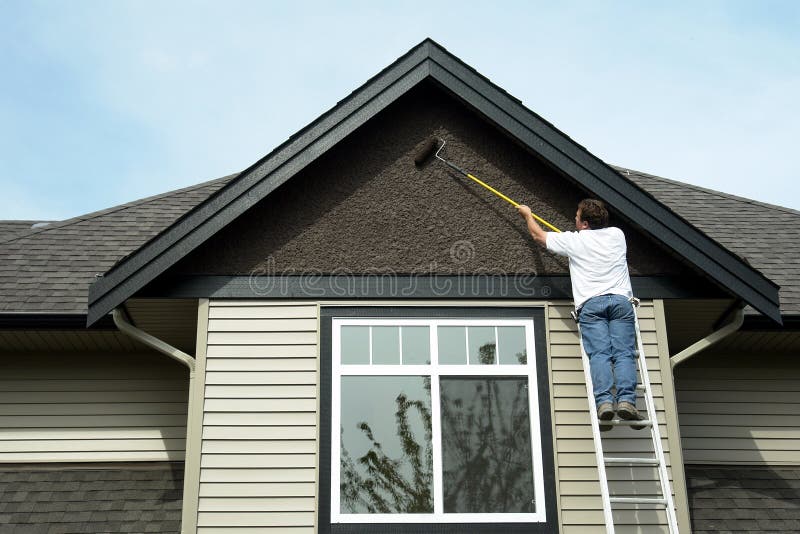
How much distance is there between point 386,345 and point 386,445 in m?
0.84

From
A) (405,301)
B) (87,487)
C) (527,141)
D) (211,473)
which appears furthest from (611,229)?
(87,487)

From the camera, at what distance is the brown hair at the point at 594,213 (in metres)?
7.47

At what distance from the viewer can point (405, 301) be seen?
767 cm

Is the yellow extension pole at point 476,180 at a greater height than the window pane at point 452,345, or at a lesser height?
greater

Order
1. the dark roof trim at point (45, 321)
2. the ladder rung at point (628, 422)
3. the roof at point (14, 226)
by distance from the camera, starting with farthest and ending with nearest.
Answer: the roof at point (14, 226), the dark roof trim at point (45, 321), the ladder rung at point (628, 422)

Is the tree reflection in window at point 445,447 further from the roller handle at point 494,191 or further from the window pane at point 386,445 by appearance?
the roller handle at point 494,191

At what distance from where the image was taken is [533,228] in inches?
292

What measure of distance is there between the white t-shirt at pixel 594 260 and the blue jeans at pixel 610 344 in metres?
0.10

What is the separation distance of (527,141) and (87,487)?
534cm

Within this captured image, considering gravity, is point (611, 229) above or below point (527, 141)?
below

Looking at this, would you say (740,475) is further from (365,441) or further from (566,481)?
(365,441)

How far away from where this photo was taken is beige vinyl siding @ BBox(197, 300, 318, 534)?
7016 mm

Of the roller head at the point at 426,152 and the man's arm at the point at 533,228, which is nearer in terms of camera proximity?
the man's arm at the point at 533,228

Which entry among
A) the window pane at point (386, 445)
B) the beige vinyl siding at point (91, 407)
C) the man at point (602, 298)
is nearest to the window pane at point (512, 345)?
the man at point (602, 298)
